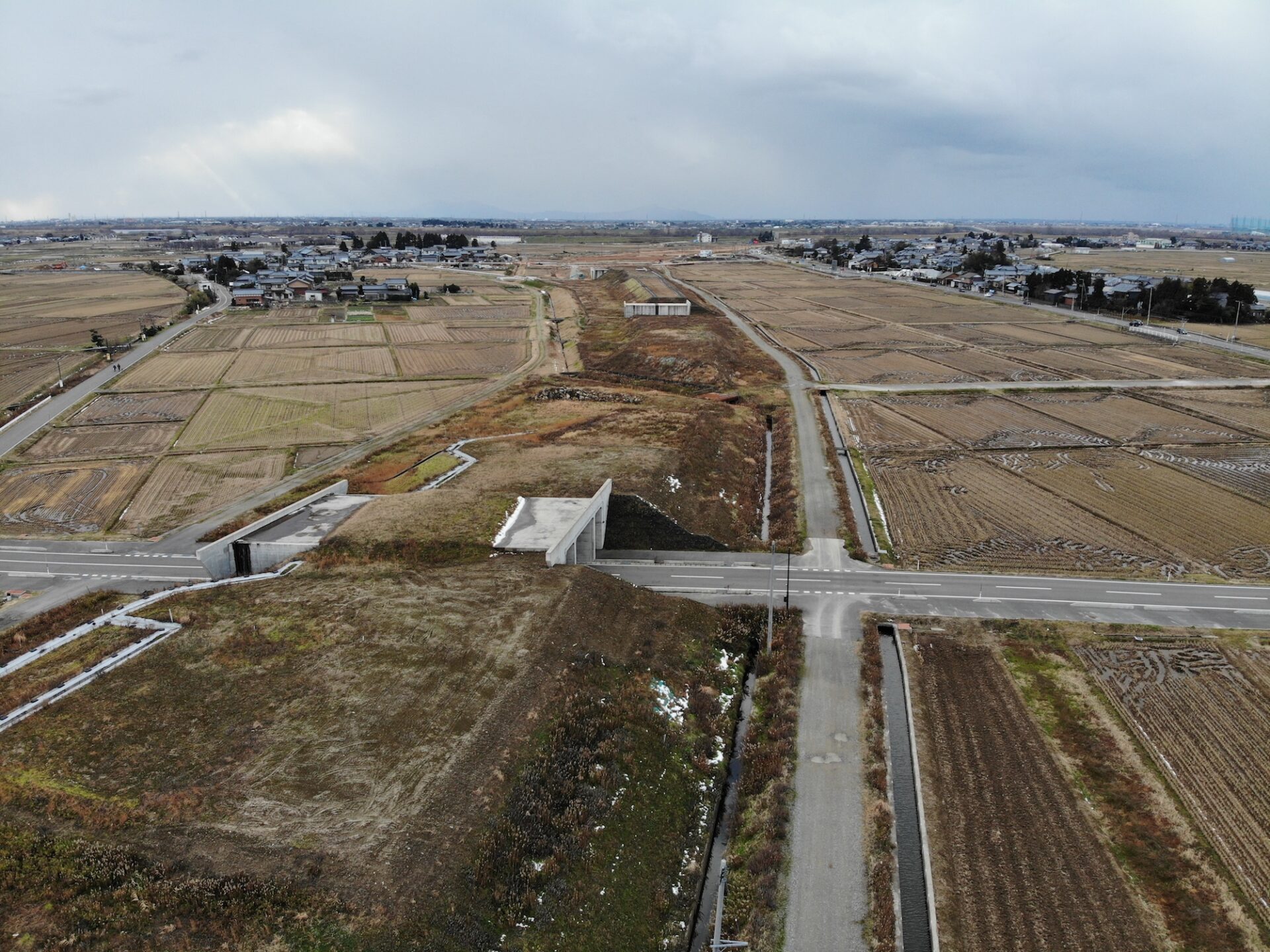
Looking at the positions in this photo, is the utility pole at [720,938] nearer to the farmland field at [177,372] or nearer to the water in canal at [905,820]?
the water in canal at [905,820]

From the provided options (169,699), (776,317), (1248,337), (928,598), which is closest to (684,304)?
(776,317)

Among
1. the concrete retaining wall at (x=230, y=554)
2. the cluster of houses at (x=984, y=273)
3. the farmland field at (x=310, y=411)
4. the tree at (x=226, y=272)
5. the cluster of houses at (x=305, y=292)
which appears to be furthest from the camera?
the tree at (x=226, y=272)

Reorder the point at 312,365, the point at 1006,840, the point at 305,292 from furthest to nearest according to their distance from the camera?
the point at 305,292
the point at 312,365
the point at 1006,840

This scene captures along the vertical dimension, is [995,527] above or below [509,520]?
below

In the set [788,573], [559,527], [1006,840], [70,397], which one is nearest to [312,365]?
[70,397]

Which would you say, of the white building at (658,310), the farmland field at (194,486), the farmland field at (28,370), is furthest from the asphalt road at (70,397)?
the white building at (658,310)

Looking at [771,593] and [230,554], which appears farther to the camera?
[230,554]

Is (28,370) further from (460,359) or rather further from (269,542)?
(269,542)

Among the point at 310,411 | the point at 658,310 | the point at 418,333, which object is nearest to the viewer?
the point at 310,411
